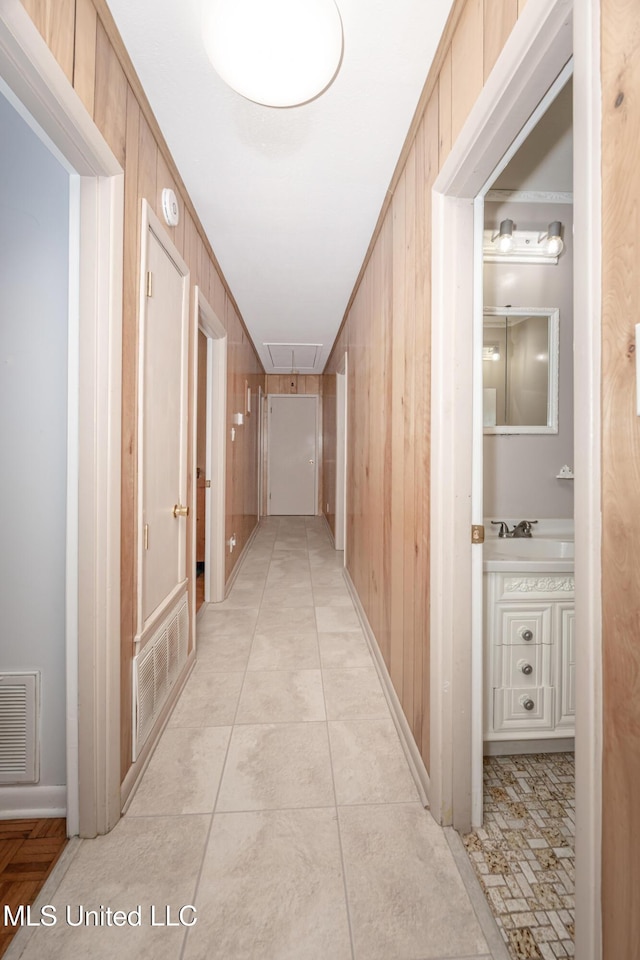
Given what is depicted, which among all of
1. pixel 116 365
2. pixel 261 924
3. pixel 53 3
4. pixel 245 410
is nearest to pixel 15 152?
pixel 53 3

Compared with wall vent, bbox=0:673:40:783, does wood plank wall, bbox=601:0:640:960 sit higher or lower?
higher

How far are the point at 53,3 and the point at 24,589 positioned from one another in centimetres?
151

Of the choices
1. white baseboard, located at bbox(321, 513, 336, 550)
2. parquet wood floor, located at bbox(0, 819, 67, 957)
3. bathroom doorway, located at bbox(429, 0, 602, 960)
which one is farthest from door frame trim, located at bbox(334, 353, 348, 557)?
parquet wood floor, located at bbox(0, 819, 67, 957)

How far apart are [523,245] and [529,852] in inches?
94.9

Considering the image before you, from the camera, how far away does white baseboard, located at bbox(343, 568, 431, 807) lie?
1460 mm

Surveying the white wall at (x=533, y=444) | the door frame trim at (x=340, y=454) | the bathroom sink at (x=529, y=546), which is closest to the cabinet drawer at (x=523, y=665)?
the bathroom sink at (x=529, y=546)

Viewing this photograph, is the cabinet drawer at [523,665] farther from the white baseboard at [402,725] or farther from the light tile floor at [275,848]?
the light tile floor at [275,848]

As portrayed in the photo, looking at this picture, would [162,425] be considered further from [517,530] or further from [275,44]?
[517,530]

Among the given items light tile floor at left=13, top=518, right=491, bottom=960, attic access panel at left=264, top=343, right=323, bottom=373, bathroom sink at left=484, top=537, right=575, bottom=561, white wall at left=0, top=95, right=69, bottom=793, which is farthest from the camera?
attic access panel at left=264, top=343, right=323, bottom=373

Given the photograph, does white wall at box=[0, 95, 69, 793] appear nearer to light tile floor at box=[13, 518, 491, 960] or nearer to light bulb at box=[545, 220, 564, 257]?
light tile floor at box=[13, 518, 491, 960]

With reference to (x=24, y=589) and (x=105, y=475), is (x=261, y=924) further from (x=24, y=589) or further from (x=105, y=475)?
(x=105, y=475)

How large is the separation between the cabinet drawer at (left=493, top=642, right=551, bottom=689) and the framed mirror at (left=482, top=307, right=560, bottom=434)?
101 centimetres

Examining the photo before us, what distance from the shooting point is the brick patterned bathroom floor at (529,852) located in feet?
3.43

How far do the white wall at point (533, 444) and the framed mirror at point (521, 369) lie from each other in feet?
0.12
